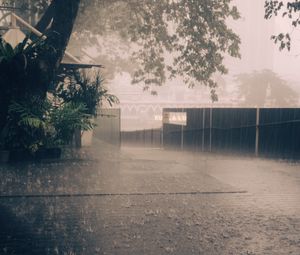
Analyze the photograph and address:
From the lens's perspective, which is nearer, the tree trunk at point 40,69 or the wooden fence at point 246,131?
the tree trunk at point 40,69

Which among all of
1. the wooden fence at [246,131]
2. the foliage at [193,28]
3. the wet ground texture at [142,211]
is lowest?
the wet ground texture at [142,211]

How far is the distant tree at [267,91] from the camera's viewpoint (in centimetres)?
7625

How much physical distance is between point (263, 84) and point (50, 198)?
76.8 metres

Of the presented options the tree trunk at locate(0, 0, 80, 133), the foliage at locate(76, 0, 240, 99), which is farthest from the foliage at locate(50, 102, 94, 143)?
the foliage at locate(76, 0, 240, 99)

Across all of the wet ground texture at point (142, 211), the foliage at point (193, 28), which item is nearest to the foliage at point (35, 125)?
the wet ground texture at point (142, 211)

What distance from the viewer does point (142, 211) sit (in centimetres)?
527

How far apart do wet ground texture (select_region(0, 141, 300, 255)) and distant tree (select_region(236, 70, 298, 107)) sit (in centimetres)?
7132

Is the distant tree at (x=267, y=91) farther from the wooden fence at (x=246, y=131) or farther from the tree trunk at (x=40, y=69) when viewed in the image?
the tree trunk at (x=40, y=69)

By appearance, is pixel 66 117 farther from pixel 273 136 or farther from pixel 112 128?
pixel 112 128

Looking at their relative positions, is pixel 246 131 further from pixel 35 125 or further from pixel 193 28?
pixel 35 125

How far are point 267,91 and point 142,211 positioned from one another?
77.2 meters

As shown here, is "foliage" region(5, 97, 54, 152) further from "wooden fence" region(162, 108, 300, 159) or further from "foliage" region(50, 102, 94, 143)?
"wooden fence" region(162, 108, 300, 159)

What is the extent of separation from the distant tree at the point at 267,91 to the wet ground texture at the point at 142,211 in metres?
71.3

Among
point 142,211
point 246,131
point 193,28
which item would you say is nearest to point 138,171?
point 142,211
